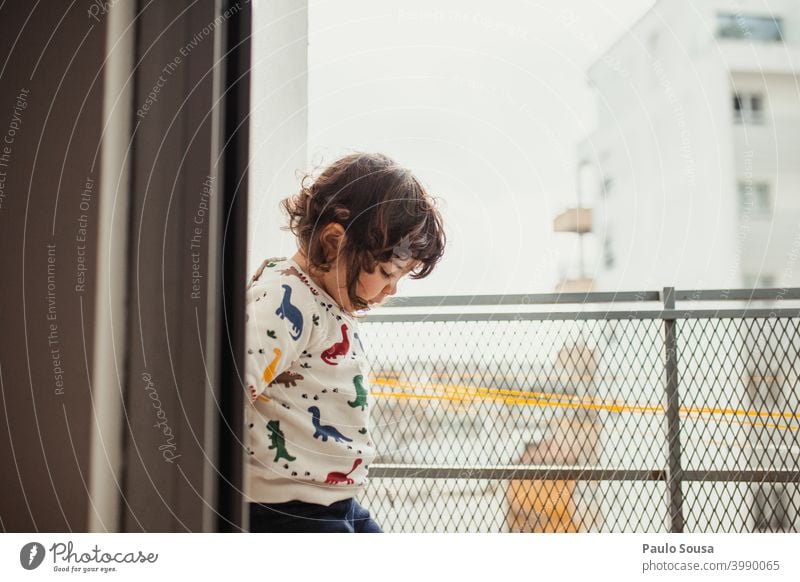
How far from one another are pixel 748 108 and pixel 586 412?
37 centimetres

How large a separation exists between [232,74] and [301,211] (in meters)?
0.16

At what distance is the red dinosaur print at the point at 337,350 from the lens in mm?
506

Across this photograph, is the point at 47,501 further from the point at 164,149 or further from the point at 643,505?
the point at 643,505

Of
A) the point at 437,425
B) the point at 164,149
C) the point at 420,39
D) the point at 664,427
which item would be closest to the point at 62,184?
the point at 164,149

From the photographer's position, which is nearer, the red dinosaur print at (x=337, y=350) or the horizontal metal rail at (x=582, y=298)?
the red dinosaur print at (x=337, y=350)

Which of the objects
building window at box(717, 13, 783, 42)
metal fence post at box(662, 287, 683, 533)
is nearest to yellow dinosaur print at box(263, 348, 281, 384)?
metal fence post at box(662, 287, 683, 533)

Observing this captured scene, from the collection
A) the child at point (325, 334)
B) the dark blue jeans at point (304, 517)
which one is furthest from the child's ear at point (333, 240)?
the dark blue jeans at point (304, 517)

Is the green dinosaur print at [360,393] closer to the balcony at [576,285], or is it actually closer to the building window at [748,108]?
the balcony at [576,285]

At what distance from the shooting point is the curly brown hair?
52cm

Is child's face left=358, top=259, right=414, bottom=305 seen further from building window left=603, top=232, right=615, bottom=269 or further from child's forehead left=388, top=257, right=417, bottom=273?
building window left=603, top=232, right=615, bottom=269

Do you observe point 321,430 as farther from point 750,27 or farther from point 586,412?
point 750,27

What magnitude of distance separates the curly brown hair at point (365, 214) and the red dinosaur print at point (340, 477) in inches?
5.7

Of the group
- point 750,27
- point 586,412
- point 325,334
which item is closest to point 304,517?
point 325,334

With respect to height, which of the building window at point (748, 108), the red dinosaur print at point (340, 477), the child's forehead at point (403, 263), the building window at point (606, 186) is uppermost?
the building window at point (748, 108)
